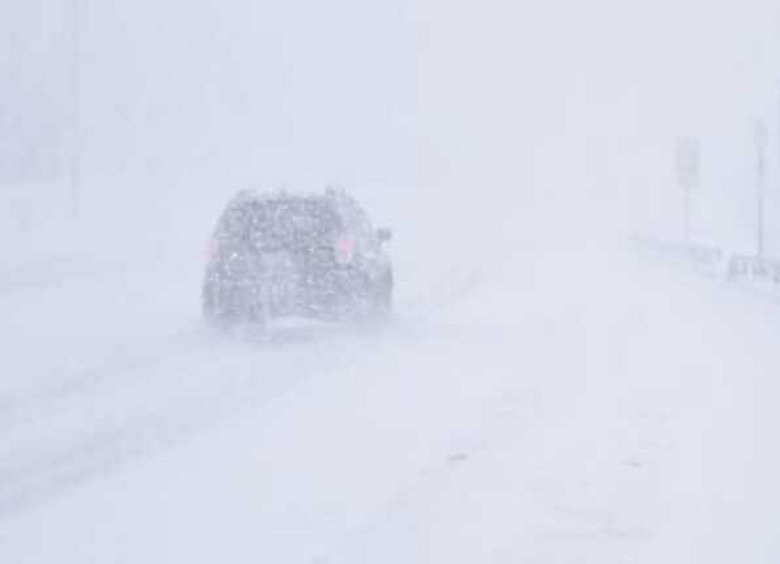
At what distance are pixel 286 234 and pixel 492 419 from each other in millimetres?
6033

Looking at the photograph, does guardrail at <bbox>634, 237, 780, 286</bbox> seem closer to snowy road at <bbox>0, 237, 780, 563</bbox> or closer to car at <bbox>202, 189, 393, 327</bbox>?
snowy road at <bbox>0, 237, 780, 563</bbox>

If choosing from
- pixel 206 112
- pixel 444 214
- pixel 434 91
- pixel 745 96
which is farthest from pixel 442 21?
pixel 444 214

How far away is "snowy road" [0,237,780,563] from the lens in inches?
299

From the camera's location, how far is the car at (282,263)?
1659cm

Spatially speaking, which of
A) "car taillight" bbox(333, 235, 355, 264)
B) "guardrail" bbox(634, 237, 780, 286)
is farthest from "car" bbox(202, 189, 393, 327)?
"guardrail" bbox(634, 237, 780, 286)

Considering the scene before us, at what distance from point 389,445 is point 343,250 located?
701 centimetres

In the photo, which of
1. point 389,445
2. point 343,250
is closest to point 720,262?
point 343,250

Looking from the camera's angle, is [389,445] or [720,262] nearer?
[389,445]

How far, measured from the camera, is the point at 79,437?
10.3 meters

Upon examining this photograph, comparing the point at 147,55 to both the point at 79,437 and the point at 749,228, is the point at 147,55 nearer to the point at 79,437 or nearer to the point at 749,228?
the point at 749,228

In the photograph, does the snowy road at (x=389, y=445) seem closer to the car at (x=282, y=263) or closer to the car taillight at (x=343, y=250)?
the car at (x=282, y=263)

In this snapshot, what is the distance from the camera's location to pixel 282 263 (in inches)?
652

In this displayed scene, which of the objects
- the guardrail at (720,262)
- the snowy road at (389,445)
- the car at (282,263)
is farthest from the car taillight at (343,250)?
the guardrail at (720,262)

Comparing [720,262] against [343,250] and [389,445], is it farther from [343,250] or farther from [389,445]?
[389,445]
